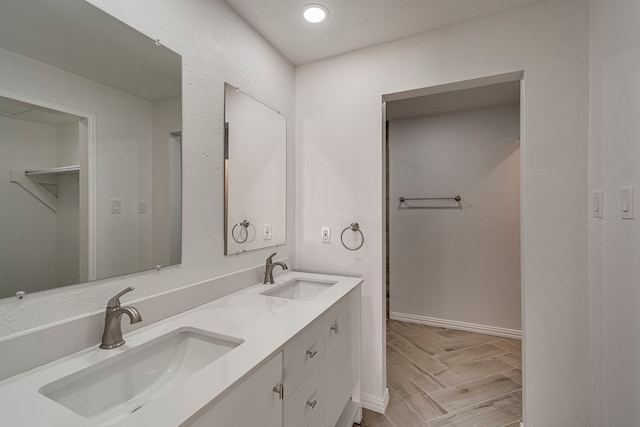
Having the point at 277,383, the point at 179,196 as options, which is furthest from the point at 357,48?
the point at 277,383

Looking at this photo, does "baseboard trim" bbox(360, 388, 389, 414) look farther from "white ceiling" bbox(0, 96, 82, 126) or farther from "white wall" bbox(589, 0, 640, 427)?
"white ceiling" bbox(0, 96, 82, 126)

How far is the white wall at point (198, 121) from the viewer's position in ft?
3.27

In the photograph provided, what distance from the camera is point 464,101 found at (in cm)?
279

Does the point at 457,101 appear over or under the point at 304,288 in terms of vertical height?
over

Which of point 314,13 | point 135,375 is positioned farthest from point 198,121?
point 135,375

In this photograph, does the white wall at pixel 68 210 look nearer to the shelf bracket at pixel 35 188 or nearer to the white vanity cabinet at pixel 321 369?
the shelf bracket at pixel 35 188

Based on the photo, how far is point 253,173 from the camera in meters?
1.73

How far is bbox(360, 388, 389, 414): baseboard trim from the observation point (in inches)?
73.1

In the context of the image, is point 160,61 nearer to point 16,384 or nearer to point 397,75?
point 16,384

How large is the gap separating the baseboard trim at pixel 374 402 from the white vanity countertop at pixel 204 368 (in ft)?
2.95

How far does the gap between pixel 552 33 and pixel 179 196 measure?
6.70 feet

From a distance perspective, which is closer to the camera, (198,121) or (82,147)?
(82,147)

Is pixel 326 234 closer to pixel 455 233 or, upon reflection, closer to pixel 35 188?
pixel 35 188

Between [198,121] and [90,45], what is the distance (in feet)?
1.48
